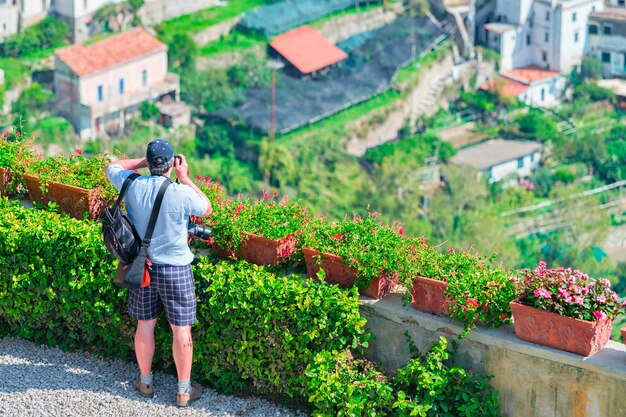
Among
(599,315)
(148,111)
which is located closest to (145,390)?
(599,315)

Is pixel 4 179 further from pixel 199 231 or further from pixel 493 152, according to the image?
pixel 493 152

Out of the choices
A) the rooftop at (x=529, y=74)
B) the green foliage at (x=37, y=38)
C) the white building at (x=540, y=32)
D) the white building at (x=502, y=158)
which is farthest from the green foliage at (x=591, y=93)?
the green foliage at (x=37, y=38)

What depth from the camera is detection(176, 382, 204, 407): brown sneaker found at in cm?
537

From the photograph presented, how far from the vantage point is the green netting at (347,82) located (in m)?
38.1

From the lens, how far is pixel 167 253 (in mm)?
5219

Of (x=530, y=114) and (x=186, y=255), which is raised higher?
(x=186, y=255)

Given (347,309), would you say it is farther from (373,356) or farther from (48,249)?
(48,249)

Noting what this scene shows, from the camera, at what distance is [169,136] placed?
36.0m

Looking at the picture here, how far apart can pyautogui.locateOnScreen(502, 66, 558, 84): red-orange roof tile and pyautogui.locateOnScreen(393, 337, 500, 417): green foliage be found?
38.2 metres

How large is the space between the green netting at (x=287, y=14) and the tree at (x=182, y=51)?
291cm

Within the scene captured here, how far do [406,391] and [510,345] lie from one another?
404 millimetres

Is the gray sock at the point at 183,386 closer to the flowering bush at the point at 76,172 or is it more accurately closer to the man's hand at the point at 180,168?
the man's hand at the point at 180,168

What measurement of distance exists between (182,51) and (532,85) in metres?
10.4

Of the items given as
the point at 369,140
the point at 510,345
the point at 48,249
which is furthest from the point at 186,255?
the point at 369,140
